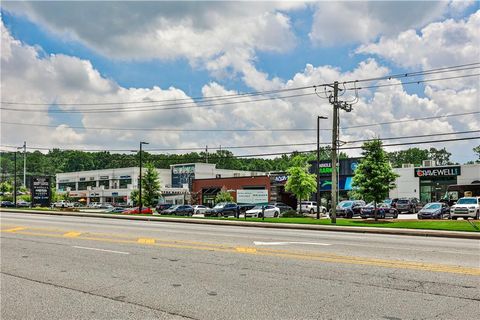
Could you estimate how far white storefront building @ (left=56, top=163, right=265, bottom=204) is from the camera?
93125 mm

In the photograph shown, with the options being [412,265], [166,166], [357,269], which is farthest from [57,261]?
[166,166]

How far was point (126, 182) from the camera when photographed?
349ft

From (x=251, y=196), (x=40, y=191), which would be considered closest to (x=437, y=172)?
(x=251, y=196)

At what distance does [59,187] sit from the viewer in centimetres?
12750

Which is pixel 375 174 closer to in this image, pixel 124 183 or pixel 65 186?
pixel 124 183

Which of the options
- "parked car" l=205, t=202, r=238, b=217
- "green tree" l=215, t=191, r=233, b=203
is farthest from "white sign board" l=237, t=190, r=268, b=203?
"green tree" l=215, t=191, r=233, b=203

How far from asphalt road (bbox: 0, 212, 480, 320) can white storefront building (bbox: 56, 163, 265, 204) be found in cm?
7142

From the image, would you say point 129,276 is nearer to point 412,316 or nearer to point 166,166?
point 412,316

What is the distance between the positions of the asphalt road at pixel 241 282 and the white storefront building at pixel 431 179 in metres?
51.3

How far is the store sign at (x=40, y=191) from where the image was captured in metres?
60.3

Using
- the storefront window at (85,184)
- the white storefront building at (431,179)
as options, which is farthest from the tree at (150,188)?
the storefront window at (85,184)

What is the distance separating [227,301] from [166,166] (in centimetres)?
16566

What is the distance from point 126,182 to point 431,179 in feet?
223

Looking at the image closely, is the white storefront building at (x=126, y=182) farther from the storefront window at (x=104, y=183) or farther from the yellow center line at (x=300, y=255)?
the yellow center line at (x=300, y=255)
